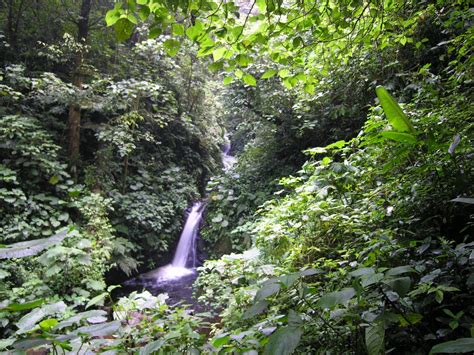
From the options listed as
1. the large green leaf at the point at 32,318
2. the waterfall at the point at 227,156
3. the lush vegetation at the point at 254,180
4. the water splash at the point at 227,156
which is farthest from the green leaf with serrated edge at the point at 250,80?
the water splash at the point at 227,156

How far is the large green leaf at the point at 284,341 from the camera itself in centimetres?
82

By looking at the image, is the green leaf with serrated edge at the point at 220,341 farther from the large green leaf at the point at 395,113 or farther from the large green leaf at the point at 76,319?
the large green leaf at the point at 395,113

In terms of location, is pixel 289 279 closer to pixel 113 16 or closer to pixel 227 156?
pixel 113 16

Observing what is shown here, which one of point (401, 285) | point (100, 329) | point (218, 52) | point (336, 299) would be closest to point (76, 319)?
point (100, 329)

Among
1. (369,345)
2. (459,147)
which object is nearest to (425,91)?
(459,147)

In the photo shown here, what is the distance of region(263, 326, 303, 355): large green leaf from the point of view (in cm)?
82

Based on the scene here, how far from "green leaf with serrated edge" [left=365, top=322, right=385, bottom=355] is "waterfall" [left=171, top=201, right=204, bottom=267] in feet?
23.6

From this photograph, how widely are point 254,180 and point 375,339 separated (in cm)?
671

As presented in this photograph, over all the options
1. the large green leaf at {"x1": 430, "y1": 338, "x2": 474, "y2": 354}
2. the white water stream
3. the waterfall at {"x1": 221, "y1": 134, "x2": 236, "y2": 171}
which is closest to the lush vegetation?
the large green leaf at {"x1": 430, "y1": 338, "x2": 474, "y2": 354}

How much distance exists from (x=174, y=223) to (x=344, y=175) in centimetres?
601

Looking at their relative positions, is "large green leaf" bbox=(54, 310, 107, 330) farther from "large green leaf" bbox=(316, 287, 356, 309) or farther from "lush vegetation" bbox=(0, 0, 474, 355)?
"large green leaf" bbox=(316, 287, 356, 309)

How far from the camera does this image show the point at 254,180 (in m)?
7.61

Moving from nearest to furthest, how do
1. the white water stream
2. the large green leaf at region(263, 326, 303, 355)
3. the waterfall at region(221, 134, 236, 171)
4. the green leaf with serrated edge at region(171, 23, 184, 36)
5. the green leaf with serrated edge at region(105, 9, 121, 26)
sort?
the large green leaf at region(263, 326, 303, 355) → the green leaf with serrated edge at region(105, 9, 121, 26) → the green leaf with serrated edge at region(171, 23, 184, 36) → the white water stream → the waterfall at region(221, 134, 236, 171)

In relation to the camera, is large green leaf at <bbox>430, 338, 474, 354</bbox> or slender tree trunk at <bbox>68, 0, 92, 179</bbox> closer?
large green leaf at <bbox>430, 338, 474, 354</bbox>
